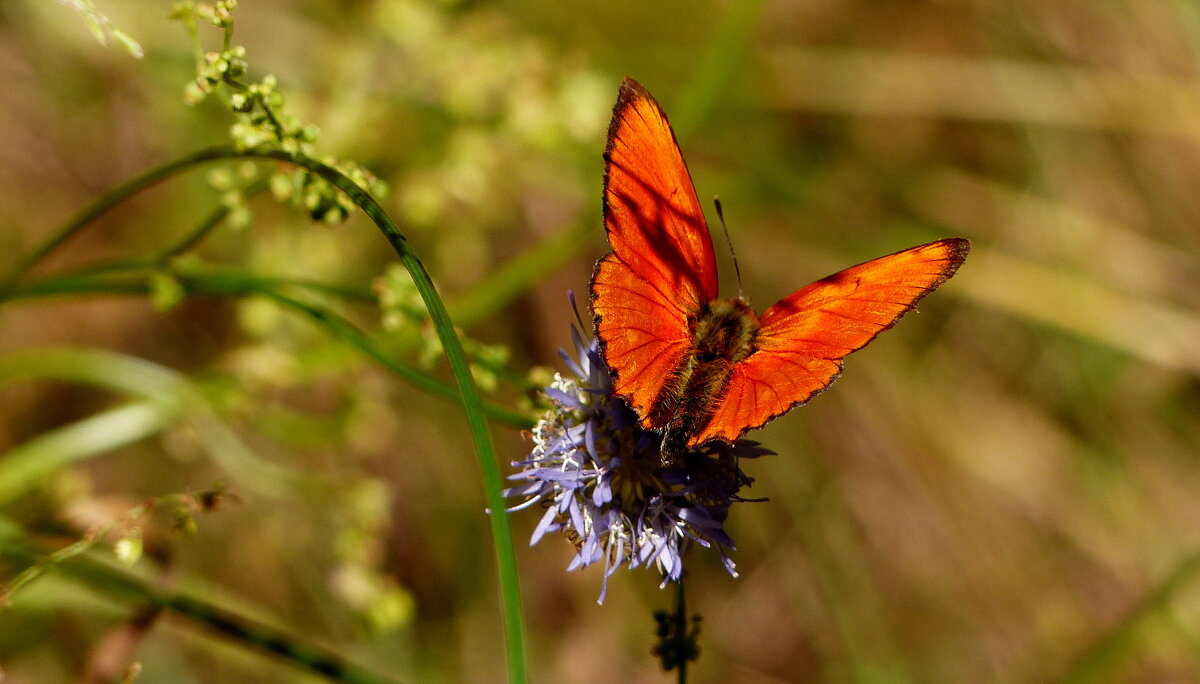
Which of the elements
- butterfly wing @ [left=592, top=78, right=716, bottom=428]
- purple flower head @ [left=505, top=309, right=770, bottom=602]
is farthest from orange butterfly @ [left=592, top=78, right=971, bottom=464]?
purple flower head @ [left=505, top=309, right=770, bottom=602]

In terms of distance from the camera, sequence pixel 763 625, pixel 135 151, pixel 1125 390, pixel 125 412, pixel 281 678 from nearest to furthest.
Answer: pixel 125 412 < pixel 281 678 < pixel 135 151 < pixel 763 625 < pixel 1125 390

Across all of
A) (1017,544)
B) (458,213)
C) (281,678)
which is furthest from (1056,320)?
(281,678)

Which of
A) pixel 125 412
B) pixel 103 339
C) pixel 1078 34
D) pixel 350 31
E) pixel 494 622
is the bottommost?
pixel 125 412

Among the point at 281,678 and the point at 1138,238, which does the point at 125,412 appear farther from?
the point at 1138,238

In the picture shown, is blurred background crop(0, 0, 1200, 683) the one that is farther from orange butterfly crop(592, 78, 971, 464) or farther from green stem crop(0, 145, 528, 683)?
green stem crop(0, 145, 528, 683)

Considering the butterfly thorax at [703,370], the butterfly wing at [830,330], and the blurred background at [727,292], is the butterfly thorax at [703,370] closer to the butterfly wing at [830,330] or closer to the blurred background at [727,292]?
the butterfly wing at [830,330]

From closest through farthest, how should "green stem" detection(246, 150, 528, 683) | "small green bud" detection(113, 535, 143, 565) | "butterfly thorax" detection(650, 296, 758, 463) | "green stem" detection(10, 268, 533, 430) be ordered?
"green stem" detection(246, 150, 528, 683) → "small green bud" detection(113, 535, 143, 565) → "butterfly thorax" detection(650, 296, 758, 463) → "green stem" detection(10, 268, 533, 430)

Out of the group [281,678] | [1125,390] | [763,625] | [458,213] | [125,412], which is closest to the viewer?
[125,412]
